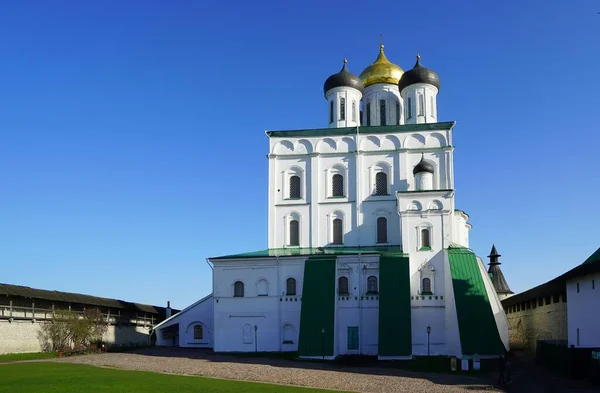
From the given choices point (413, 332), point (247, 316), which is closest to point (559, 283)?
point (413, 332)

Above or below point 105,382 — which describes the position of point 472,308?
above

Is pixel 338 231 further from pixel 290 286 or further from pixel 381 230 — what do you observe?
pixel 290 286

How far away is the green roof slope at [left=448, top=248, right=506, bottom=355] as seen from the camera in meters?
27.4

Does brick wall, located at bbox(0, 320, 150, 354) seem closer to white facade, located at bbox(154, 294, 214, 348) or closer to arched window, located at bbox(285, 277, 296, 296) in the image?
white facade, located at bbox(154, 294, 214, 348)

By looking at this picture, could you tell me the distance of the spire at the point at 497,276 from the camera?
153 ft

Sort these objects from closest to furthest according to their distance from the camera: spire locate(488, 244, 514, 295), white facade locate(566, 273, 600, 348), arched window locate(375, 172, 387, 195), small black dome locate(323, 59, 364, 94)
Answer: white facade locate(566, 273, 600, 348) < arched window locate(375, 172, 387, 195) < small black dome locate(323, 59, 364, 94) < spire locate(488, 244, 514, 295)

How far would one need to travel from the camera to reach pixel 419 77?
3619 centimetres

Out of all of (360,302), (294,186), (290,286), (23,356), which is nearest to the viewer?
(23,356)

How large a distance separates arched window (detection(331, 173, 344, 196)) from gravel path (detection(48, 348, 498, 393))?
412 inches

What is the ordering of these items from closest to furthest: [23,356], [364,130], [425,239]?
[23,356], [425,239], [364,130]

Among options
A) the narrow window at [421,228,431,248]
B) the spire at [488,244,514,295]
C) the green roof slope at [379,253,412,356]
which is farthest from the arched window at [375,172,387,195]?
the spire at [488,244,514,295]

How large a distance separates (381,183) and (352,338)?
880cm

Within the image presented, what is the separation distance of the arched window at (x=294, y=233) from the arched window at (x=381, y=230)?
4335mm

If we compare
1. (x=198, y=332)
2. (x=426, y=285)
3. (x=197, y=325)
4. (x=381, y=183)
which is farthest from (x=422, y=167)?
(x=198, y=332)
